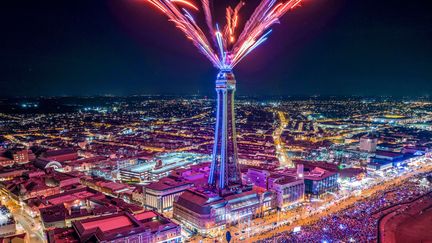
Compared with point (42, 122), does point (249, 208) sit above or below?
below

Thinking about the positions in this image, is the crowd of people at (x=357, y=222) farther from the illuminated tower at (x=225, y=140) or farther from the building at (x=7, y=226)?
the building at (x=7, y=226)

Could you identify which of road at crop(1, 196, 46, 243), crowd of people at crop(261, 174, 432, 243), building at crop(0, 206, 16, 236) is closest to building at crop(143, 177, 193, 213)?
road at crop(1, 196, 46, 243)

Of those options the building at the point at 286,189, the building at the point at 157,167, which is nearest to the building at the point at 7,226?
the building at the point at 157,167

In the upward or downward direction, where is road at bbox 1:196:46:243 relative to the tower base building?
downward

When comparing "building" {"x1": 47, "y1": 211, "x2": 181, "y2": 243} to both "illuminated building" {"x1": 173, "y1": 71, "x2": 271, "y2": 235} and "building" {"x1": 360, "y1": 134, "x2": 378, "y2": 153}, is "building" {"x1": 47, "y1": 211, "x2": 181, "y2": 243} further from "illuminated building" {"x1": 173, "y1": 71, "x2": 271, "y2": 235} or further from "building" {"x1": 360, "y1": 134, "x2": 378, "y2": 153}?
"building" {"x1": 360, "y1": 134, "x2": 378, "y2": 153}

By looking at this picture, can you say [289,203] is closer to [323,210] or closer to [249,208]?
[323,210]

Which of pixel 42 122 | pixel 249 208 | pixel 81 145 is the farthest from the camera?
pixel 42 122

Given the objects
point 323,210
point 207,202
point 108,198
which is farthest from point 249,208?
point 108,198
